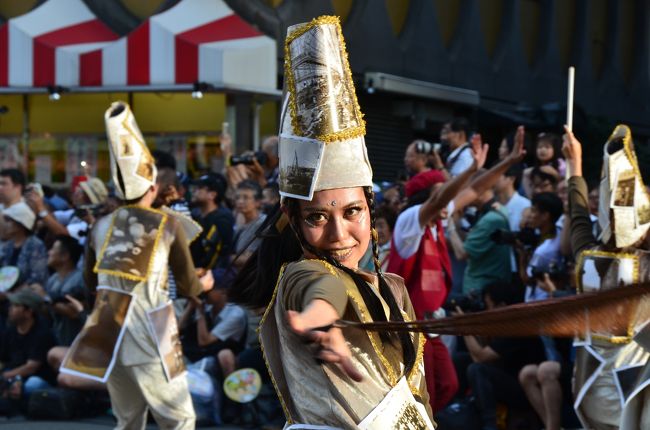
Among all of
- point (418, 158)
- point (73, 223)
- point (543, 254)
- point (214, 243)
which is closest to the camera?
point (543, 254)

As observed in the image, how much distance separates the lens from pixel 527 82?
74.7ft

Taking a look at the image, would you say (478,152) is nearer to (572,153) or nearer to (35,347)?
(572,153)

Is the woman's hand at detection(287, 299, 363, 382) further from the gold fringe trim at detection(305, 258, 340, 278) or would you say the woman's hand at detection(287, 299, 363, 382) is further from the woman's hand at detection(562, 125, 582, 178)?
the woman's hand at detection(562, 125, 582, 178)

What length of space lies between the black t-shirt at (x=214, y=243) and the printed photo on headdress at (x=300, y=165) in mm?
5863

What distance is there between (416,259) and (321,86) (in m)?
3.65

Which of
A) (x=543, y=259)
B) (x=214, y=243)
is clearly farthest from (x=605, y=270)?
(x=214, y=243)

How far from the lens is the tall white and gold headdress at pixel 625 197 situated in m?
6.16

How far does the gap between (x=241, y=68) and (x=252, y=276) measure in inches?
392

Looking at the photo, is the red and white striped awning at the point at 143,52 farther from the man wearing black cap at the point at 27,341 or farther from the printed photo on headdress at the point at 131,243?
the printed photo on headdress at the point at 131,243

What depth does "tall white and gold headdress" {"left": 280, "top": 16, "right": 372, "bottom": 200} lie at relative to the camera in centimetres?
342

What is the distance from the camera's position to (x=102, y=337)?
7203 mm

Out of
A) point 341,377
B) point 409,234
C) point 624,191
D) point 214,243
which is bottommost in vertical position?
point 214,243

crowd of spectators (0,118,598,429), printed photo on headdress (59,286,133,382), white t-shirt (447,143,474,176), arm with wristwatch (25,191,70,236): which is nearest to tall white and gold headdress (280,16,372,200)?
crowd of spectators (0,118,598,429)

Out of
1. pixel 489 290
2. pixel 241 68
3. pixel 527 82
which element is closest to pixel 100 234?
pixel 489 290
